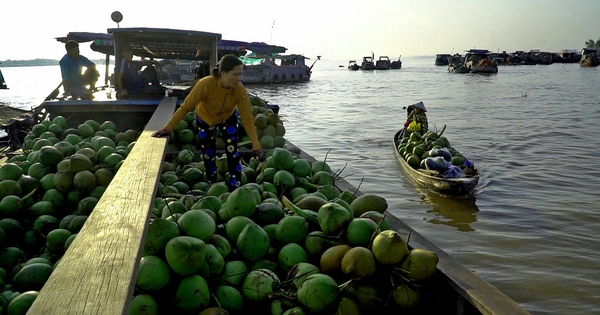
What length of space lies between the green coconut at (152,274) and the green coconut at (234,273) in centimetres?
33

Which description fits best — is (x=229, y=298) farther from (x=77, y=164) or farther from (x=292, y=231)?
(x=77, y=164)

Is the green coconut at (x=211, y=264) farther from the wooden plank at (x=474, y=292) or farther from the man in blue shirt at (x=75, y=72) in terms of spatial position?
the man in blue shirt at (x=75, y=72)

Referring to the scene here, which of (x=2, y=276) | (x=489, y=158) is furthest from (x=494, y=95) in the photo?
(x=2, y=276)

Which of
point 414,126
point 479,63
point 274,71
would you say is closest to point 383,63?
point 479,63

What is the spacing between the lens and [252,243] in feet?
8.26

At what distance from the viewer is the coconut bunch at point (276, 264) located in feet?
7.01

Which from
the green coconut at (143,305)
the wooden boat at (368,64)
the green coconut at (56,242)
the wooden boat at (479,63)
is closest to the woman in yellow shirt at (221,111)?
the green coconut at (56,242)

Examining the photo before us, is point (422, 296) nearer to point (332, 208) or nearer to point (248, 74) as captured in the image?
point (332, 208)

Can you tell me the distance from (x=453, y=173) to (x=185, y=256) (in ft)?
Result: 24.0

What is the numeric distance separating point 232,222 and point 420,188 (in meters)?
7.03

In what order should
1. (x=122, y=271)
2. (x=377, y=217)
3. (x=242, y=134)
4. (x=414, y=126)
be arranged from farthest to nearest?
(x=414, y=126)
(x=242, y=134)
(x=377, y=217)
(x=122, y=271)

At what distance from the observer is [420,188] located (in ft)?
29.8

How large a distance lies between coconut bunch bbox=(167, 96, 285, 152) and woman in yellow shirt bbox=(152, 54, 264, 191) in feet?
2.27

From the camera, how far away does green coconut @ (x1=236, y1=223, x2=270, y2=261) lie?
251cm
